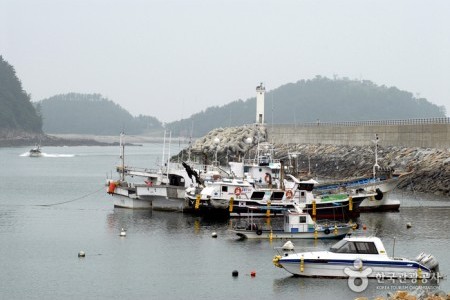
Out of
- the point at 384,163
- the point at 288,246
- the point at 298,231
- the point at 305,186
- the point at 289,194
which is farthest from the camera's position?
the point at 384,163

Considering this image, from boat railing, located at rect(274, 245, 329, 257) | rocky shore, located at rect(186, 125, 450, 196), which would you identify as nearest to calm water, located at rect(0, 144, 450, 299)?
boat railing, located at rect(274, 245, 329, 257)

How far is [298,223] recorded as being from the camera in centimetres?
4372

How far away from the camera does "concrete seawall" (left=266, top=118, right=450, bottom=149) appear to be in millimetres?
86375

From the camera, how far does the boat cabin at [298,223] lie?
43562mm

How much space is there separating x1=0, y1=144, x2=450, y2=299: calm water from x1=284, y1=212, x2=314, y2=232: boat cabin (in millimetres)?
1140

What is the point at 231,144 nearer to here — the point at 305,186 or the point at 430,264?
the point at 305,186

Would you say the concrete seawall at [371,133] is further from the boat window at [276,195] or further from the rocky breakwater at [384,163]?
the boat window at [276,195]

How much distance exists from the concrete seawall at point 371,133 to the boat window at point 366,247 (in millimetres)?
51766

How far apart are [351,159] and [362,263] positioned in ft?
202

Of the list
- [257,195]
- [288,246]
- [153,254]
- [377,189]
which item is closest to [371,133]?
[377,189]

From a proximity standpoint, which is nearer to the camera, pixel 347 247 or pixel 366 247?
pixel 366 247

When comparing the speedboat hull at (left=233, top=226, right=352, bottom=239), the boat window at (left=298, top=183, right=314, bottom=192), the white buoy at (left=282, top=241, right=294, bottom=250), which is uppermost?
the boat window at (left=298, top=183, right=314, bottom=192)

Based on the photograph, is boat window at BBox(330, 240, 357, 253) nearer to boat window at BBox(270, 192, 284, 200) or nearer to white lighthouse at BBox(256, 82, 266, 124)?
boat window at BBox(270, 192, 284, 200)

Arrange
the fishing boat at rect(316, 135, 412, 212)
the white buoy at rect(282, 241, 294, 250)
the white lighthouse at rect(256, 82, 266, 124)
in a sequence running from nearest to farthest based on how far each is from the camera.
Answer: the white buoy at rect(282, 241, 294, 250), the fishing boat at rect(316, 135, 412, 212), the white lighthouse at rect(256, 82, 266, 124)
